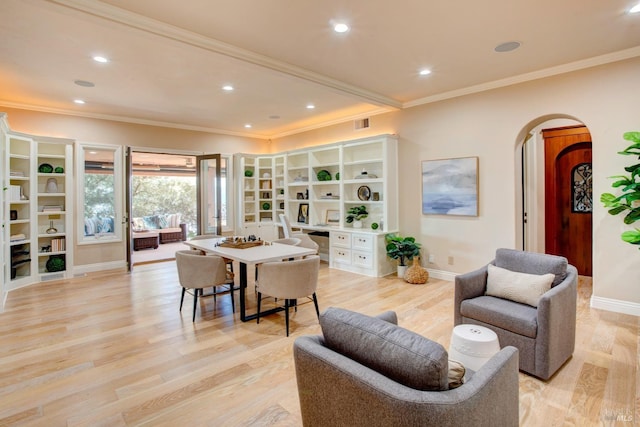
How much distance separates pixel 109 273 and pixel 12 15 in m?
4.28

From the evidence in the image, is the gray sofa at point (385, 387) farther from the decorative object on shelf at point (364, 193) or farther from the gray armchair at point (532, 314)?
the decorative object on shelf at point (364, 193)

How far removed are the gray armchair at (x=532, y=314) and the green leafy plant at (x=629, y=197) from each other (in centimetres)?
116

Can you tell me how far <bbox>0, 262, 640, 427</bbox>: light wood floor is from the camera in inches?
81.7

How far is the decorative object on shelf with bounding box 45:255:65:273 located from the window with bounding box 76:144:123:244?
44cm

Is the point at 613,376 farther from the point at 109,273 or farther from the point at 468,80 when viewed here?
the point at 109,273

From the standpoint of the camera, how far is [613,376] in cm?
241

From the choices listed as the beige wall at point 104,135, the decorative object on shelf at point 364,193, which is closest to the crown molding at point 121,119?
the beige wall at point 104,135

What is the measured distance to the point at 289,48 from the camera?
3.45 meters

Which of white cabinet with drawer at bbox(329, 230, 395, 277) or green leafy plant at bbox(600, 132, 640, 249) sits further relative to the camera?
white cabinet with drawer at bbox(329, 230, 395, 277)

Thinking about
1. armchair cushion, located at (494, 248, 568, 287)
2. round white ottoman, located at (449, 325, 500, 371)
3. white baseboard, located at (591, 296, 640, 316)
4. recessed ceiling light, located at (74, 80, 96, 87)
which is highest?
recessed ceiling light, located at (74, 80, 96, 87)

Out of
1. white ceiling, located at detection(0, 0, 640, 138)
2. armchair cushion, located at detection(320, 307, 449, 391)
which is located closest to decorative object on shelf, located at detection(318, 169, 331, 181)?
white ceiling, located at detection(0, 0, 640, 138)

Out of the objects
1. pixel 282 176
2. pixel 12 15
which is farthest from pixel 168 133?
pixel 12 15

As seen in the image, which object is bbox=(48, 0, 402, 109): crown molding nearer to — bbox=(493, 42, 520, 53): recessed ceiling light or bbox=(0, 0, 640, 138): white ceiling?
bbox=(0, 0, 640, 138): white ceiling

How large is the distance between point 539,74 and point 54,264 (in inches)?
302
